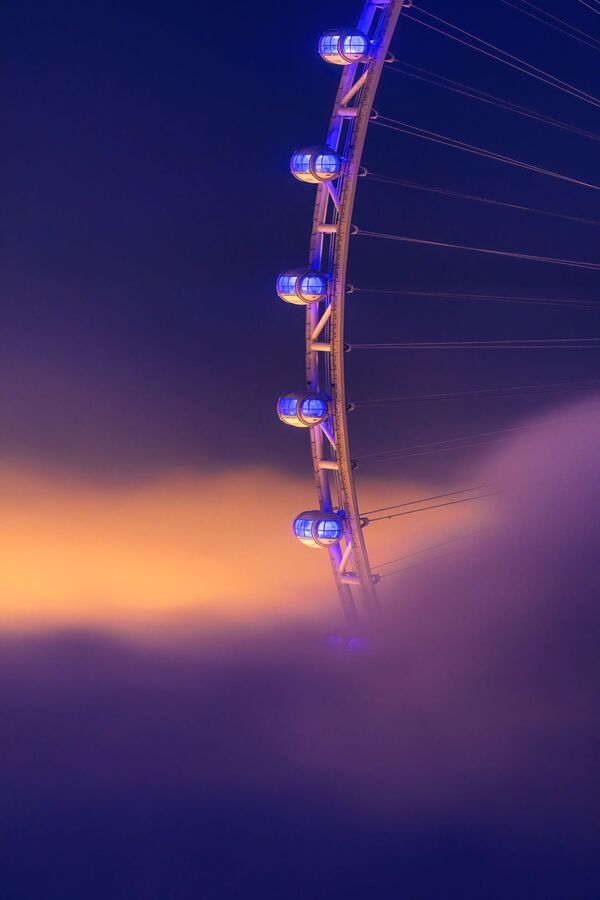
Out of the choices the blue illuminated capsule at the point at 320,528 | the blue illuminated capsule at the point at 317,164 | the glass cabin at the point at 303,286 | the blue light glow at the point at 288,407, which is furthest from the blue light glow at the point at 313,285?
the blue illuminated capsule at the point at 320,528

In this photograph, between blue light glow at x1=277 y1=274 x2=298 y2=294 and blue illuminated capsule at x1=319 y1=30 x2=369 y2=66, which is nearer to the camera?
blue illuminated capsule at x1=319 y1=30 x2=369 y2=66

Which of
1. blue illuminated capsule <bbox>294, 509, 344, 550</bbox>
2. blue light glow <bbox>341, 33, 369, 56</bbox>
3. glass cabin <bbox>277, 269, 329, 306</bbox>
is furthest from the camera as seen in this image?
blue illuminated capsule <bbox>294, 509, 344, 550</bbox>

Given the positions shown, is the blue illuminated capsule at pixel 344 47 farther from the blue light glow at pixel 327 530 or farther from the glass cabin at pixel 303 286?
the blue light glow at pixel 327 530

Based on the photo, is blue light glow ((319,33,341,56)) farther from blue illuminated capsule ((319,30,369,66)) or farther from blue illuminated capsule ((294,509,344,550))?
blue illuminated capsule ((294,509,344,550))

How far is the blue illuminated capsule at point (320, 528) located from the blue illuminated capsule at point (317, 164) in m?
2.65

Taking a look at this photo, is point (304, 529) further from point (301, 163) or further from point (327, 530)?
point (301, 163)

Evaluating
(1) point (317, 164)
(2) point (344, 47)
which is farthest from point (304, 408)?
(2) point (344, 47)

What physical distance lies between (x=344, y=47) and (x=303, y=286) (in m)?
1.82

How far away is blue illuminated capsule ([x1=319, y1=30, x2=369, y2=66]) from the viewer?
9820 mm

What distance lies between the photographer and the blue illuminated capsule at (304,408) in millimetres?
10102

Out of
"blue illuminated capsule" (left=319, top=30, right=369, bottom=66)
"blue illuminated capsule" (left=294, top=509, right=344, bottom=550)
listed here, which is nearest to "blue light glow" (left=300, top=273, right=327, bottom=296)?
"blue illuminated capsule" (left=319, top=30, right=369, bottom=66)

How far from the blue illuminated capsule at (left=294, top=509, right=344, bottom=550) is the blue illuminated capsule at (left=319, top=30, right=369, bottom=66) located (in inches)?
139

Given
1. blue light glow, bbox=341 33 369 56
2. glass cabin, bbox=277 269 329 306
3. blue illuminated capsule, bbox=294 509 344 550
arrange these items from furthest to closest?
blue illuminated capsule, bbox=294 509 344 550 < glass cabin, bbox=277 269 329 306 < blue light glow, bbox=341 33 369 56

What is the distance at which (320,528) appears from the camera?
34.0 feet
